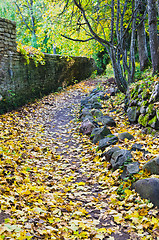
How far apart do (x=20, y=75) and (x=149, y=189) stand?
22.9ft

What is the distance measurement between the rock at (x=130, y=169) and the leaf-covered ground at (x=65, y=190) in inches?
3.9

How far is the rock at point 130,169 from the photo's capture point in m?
3.26

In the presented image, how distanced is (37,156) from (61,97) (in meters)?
6.55

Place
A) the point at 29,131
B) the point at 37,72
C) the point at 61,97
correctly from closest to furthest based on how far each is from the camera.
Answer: the point at 29,131, the point at 37,72, the point at 61,97

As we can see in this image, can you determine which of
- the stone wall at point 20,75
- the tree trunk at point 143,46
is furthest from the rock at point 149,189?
the tree trunk at point 143,46

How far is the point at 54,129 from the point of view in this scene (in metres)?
6.58

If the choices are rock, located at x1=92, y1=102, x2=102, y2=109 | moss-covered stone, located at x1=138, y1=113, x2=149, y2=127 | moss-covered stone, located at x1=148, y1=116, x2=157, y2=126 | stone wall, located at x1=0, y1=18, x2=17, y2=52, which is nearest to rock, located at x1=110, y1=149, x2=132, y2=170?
moss-covered stone, located at x1=148, y1=116, x2=157, y2=126

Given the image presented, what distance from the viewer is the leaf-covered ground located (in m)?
2.35

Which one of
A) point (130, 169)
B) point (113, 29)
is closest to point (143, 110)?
point (130, 169)

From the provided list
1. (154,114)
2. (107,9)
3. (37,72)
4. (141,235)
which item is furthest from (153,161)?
(37,72)

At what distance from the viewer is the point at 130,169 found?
10.8ft

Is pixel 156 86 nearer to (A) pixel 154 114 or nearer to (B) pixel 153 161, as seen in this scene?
(A) pixel 154 114

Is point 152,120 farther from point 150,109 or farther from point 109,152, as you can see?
point 109,152

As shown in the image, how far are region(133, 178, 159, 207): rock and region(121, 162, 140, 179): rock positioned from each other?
27 cm
